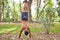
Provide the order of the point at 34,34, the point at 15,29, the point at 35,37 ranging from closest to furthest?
the point at 35,37 → the point at 34,34 → the point at 15,29

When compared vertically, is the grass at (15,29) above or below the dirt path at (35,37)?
above

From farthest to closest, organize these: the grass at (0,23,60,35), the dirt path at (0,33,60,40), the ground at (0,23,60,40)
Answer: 1. the grass at (0,23,60,35)
2. the ground at (0,23,60,40)
3. the dirt path at (0,33,60,40)

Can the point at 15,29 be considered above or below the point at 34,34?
above

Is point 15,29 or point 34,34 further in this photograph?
point 15,29

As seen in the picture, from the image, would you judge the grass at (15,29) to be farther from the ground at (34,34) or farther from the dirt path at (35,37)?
the dirt path at (35,37)

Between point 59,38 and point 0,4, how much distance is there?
8.51 feet

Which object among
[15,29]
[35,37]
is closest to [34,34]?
[35,37]

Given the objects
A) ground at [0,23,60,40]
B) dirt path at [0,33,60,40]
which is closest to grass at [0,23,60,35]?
ground at [0,23,60,40]

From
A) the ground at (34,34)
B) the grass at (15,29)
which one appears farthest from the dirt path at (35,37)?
the grass at (15,29)

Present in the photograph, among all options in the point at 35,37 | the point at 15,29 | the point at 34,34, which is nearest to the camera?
the point at 35,37

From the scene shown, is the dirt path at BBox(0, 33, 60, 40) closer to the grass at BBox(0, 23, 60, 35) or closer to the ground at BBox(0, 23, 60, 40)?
the ground at BBox(0, 23, 60, 40)

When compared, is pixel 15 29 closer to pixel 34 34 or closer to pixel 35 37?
pixel 34 34

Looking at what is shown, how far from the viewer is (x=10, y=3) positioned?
28.5 ft

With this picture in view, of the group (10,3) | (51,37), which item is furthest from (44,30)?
(10,3)
